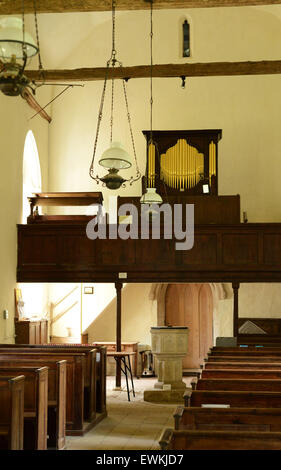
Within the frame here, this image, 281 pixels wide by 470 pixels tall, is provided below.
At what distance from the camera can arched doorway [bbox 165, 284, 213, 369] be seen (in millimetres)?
16969

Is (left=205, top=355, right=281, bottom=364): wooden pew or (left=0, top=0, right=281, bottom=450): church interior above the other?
(left=0, top=0, right=281, bottom=450): church interior

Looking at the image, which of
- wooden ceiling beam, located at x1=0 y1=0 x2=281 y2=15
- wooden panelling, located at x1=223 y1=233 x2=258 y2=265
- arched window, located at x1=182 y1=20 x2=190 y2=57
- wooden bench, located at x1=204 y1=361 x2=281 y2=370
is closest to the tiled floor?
wooden bench, located at x1=204 y1=361 x2=281 y2=370

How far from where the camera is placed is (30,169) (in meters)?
15.9

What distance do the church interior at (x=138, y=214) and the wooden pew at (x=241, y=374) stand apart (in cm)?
2

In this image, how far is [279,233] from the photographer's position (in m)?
13.6

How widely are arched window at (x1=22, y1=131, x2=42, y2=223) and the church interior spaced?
0.07m

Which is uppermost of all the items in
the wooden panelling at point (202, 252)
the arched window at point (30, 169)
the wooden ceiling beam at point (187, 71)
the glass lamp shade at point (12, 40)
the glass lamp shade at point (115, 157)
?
the wooden ceiling beam at point (187, 71)

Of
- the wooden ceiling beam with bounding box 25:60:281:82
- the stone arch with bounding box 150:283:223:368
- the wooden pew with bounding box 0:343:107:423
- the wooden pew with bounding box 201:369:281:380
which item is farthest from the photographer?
the stone arch with bounding box 150:283:223:368

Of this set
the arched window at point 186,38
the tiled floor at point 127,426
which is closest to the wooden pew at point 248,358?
the tiled floor at point 127,426

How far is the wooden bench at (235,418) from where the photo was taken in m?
4.82

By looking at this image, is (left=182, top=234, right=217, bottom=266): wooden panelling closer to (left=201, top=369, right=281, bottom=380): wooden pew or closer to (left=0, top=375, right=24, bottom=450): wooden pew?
(left=201, top=369, right=281, bottom=380): wooden pew

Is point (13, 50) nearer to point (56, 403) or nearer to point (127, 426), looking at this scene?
point (56, 403)

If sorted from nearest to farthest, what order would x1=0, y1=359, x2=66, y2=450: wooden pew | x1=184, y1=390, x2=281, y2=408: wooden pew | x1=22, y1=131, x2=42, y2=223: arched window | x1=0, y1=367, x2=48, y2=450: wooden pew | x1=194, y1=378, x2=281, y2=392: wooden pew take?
x1=184, y1=390, x2=281, y2=408: wooden pew → x1=194, y1=378, x2=281, y2=392: wooden pew → x1=0, y1=367, x2=48, y2=450: wooden pew → x1=0, y1=359, x2=66, y2=450: wooden pew → x1=22, y1=131, x2=42, y2=223: arched window

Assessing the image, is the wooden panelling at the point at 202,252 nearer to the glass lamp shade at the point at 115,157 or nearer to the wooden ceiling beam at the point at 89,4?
the glass lamp shade at the point at 115,157
